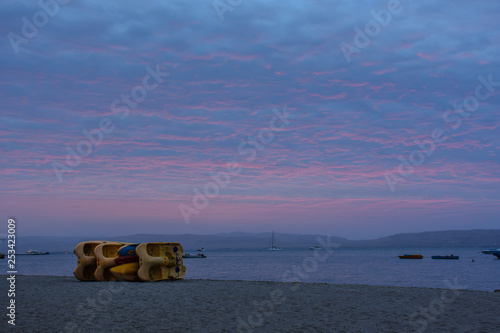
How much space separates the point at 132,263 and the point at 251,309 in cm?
1015

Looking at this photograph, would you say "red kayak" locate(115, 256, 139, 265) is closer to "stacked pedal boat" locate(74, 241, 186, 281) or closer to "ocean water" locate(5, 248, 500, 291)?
"stacked pedal boat" locate(74, 241, 186, 281)

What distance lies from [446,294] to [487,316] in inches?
168

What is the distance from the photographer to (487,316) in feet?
40.7

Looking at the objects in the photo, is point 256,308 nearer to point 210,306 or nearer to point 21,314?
point 210,306

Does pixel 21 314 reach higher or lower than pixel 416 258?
higher

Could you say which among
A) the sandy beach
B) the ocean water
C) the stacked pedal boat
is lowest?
the ocean water

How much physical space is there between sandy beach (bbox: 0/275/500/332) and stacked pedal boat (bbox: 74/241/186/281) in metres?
2.71

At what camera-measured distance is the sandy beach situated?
436 inches

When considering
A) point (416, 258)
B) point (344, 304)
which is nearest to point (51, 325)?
point (344, 304)

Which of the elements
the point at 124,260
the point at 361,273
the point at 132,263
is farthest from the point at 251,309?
the point at 361,273

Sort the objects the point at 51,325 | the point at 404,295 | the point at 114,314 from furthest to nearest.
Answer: the point at 404,295 → the point at 114,314 → the point at 51,325

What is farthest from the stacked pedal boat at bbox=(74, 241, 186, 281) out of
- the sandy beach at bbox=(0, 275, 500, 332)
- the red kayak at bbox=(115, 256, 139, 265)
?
the sandy beach at bbox=(0, 275, 500, 332)

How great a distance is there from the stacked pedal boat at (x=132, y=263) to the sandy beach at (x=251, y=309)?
271 cm

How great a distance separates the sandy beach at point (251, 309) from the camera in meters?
11.1
